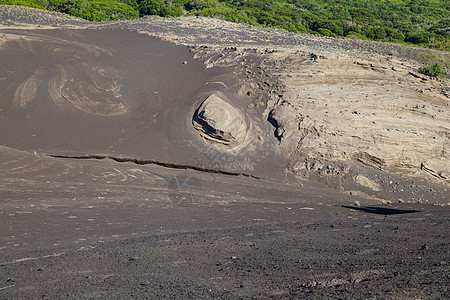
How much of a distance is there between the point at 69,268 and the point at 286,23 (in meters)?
48.4

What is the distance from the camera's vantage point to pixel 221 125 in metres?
13.1

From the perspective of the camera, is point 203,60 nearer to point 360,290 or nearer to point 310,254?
point 310,254

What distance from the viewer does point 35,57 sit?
617 inches

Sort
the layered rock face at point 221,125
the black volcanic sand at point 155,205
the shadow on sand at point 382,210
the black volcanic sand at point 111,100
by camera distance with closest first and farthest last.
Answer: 1. the black volcanic sand at point 155,205
2. the shadow on sand at point 382,210
3. the black volcanic sand at point 111,100
4. the layered rock face at point 221,125

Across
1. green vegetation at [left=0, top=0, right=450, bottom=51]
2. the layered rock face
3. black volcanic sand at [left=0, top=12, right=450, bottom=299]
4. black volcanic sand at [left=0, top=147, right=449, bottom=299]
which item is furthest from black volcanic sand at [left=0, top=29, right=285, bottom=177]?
green vegetation at [left=0, top=0, right=450, bottom=51]

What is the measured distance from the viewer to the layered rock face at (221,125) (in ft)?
43.0

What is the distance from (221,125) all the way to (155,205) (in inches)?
202

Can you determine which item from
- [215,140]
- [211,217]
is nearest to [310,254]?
[211,217]

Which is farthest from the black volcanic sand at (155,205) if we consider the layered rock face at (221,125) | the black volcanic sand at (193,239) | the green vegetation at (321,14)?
the green vegetation at (321,14)

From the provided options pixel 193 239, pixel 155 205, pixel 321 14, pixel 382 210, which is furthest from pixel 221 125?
pixel 321 14

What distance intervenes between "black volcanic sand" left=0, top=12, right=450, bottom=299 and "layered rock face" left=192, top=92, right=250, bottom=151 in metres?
0.41

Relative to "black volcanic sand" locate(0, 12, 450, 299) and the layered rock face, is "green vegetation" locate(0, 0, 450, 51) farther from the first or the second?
the layered rock face

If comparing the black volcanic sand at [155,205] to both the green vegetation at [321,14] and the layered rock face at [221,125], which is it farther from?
the green vegetation at [321,14]

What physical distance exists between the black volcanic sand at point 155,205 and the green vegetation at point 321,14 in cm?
2108
